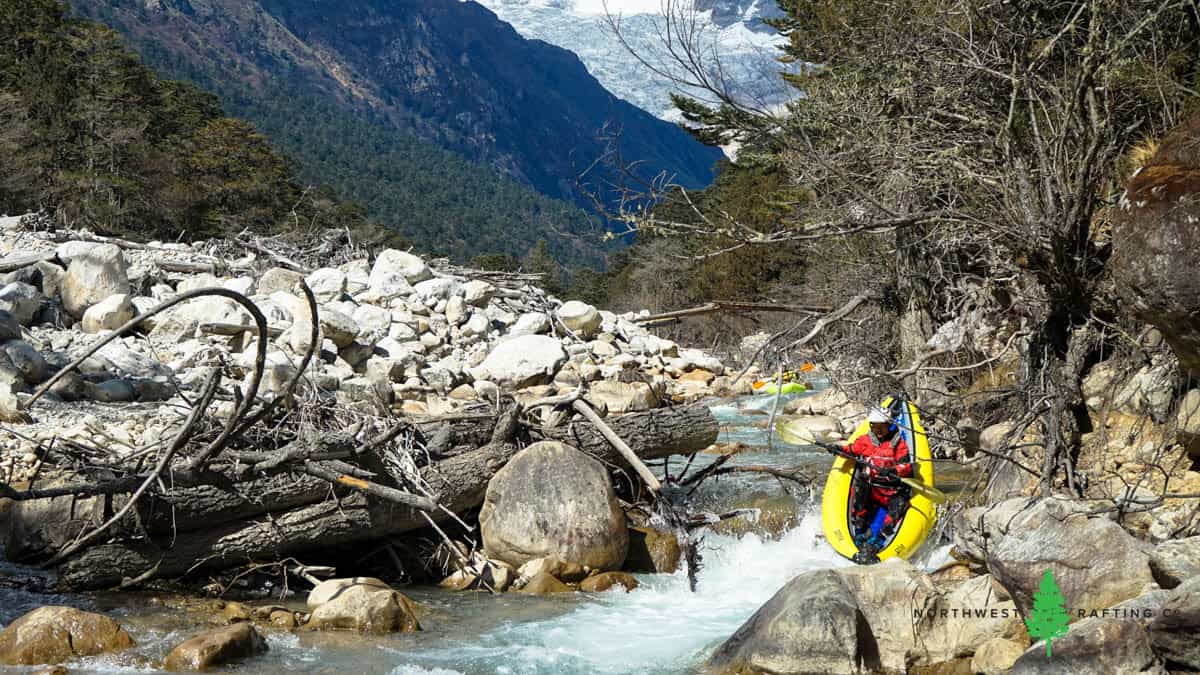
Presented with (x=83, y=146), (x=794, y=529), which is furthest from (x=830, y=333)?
(x=83, y=146)

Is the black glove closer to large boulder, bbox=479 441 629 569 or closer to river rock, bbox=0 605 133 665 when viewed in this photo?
large boulder, bbox=479 441 629 569

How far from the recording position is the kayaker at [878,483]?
736cm

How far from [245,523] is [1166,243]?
Result: 538 centimetres

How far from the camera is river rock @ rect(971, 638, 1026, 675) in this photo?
15.8 feet

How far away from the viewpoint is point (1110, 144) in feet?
21.9

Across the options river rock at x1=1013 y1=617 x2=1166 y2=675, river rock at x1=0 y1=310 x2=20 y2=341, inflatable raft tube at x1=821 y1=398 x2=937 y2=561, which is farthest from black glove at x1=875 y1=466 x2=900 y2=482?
river rock at x1=0 y1=310 x2=20 y2=341

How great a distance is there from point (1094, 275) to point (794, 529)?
9.51ft

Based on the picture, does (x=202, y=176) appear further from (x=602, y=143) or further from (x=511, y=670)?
(x=511, y=670)

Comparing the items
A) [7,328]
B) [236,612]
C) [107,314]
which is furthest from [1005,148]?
[107,314]

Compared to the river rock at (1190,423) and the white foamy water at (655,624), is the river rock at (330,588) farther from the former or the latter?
the river rock at (1190,423)

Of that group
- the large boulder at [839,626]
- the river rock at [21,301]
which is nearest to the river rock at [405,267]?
the river rock at [21,301]

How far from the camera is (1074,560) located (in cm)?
495

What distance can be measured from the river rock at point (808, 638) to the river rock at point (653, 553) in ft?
5.99

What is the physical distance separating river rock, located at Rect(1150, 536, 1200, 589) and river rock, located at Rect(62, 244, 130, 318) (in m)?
12.0
